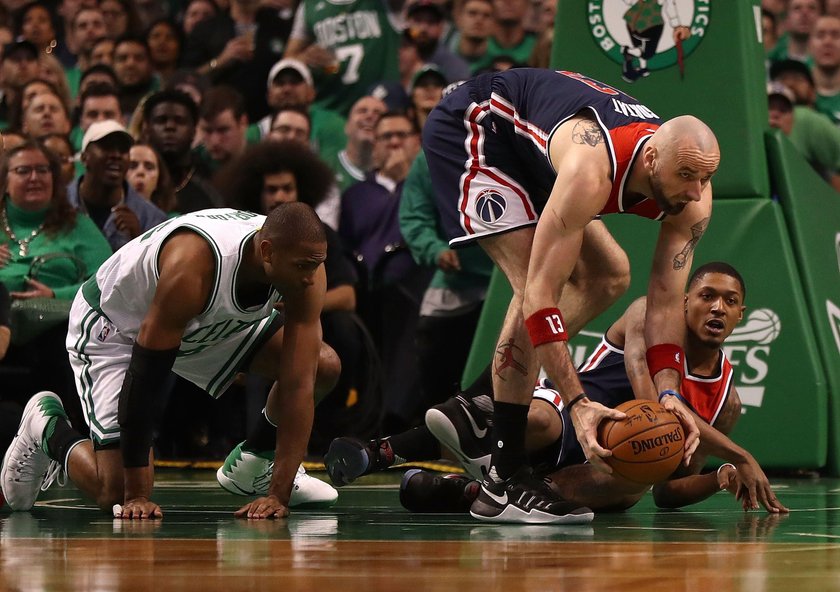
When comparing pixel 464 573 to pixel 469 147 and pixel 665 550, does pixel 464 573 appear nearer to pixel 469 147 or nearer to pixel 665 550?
pixel 665 550

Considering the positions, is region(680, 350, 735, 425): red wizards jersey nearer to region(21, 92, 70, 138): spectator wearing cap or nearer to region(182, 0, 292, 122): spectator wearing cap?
region(21, 92, 70, 138): spectator wearing cap

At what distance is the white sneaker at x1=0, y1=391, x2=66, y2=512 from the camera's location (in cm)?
573

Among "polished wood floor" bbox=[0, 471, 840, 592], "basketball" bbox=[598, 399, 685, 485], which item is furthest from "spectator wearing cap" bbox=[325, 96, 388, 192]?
"basketball" bbox=[598, 399, 685, 485]

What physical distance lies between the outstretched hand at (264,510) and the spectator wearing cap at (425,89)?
5264 millimetres

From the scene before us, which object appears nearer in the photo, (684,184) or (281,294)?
(684,184)

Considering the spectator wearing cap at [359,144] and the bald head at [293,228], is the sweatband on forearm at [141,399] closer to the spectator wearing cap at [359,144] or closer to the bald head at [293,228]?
the bald head at [293,228]

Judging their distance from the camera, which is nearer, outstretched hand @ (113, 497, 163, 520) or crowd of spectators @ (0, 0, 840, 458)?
outstretched hand @ (113, 497, 163, 520)

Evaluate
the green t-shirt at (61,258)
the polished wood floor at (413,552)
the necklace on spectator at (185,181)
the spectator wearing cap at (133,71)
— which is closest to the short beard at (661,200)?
the polished wood floor at (413,552)

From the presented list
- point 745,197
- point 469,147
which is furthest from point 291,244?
point 745,197

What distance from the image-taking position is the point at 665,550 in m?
3.95

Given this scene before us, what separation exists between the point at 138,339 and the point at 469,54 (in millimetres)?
6744

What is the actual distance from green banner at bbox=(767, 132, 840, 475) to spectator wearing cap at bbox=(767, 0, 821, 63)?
13.4 feet

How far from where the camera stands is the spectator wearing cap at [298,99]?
1062 cm

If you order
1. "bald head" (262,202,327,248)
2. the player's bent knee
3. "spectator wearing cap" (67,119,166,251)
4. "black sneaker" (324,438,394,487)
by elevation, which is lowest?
"black sneaker" (324,438,394,487)
